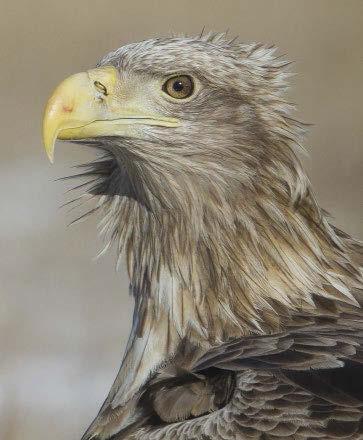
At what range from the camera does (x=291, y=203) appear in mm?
1077

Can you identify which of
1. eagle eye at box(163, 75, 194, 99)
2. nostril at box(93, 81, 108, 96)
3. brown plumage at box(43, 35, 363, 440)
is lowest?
brown plumage at box(43, 35, 363, 440)

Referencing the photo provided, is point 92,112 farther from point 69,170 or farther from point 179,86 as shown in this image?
point 69,170

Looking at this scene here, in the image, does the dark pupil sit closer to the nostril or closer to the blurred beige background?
the nostril

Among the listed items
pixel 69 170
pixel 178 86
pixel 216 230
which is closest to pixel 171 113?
pixel 178 86

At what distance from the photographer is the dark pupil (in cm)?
104

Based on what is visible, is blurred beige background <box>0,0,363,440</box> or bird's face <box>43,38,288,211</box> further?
blurred beige background <box>0,0,363,440</box>

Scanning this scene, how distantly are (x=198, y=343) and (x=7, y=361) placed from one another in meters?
0.79

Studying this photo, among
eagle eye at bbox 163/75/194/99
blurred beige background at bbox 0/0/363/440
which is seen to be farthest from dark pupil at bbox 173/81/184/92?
blurred beige background at bbox 0/0/363/440

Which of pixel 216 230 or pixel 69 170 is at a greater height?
pixel 69 170

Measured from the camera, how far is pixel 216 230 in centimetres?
109

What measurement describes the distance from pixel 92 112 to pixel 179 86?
0.42ft

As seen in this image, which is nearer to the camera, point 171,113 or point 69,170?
point 171,113

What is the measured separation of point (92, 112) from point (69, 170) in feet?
2.06

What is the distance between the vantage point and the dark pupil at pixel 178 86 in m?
1.04
